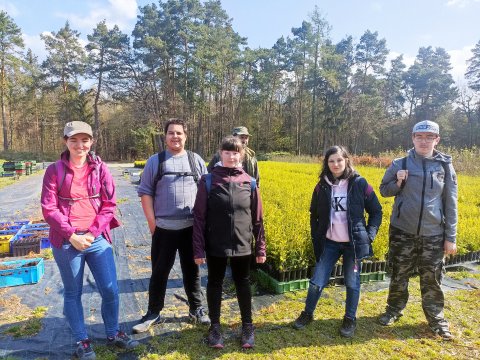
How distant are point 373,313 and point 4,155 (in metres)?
39.6

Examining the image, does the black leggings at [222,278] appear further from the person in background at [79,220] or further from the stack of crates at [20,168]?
the stack of crates at [20,168]

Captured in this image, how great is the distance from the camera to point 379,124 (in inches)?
1549

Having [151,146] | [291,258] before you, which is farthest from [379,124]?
[291,258]

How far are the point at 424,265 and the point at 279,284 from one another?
166 centimetres

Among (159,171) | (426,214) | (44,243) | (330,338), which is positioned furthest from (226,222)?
(44,243)

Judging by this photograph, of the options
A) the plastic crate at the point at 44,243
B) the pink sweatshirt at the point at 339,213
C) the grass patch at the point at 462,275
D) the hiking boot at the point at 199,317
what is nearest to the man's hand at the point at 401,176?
the pink sweatshirt at the point at 339,213

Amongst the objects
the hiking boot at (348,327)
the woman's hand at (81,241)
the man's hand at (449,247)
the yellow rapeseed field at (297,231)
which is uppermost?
the woman's hand at (81,241)

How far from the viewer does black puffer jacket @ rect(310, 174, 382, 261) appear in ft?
10.2

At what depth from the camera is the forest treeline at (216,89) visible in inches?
1249

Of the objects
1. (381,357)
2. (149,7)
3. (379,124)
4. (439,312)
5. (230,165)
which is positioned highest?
(149,7)

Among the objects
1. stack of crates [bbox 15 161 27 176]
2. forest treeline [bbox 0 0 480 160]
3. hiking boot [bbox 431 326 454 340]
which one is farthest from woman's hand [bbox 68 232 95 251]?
forest treeline [bbox 0 0 480 160]

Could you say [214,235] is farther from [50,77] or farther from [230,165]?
[50,77]

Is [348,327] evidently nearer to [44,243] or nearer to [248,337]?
[248,337]

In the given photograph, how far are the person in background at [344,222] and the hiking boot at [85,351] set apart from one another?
1.91 meters
